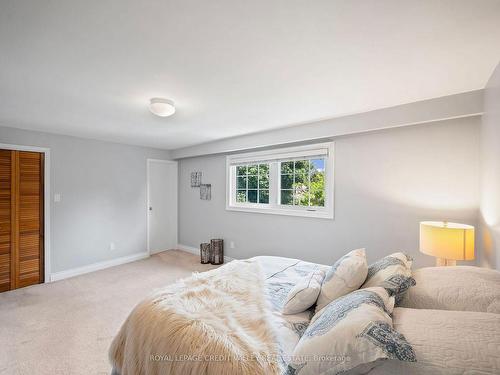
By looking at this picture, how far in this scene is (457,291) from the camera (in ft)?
3.99

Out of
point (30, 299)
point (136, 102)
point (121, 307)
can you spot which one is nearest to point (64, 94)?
point (136, 102)

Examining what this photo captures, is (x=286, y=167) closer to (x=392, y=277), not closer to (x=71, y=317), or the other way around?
(x=392, y=277)

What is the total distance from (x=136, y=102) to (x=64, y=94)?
0.62 meters

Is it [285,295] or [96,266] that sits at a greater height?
[285,295]

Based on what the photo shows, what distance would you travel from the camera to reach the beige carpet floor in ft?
6.48

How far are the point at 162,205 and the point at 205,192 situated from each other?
3.82 ft

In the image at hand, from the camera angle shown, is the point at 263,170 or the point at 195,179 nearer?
the point at 263,170

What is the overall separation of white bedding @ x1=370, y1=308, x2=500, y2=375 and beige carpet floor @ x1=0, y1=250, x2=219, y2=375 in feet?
7.11

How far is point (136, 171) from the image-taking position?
16.0ft

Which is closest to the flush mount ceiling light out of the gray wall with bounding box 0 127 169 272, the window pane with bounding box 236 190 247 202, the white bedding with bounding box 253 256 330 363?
the white bedding with bounding box 253 256 330 363

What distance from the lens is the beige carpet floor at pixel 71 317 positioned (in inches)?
77.7

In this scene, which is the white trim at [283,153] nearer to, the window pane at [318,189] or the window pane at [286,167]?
the window pane at [286,167]

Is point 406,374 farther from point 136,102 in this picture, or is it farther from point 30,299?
point 30,299

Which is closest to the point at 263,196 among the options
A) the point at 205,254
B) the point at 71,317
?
the point at 205,254
